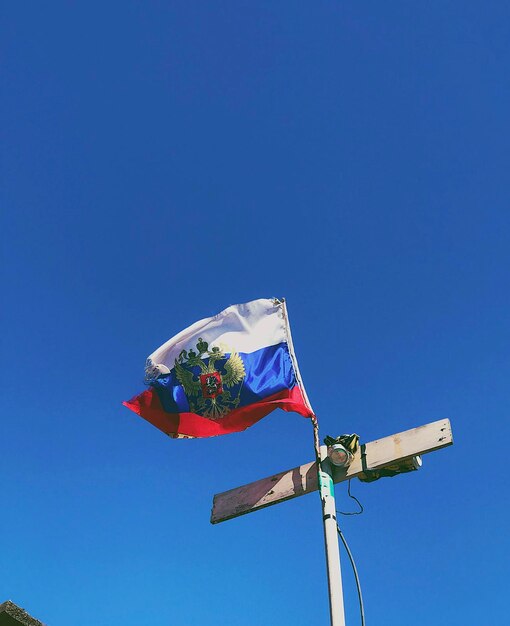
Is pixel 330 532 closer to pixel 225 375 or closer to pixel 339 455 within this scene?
pixel 339 455

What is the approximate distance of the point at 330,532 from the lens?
17.3 feet

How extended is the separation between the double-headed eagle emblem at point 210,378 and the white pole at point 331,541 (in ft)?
5.13

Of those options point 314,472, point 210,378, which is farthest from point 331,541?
point 210,378

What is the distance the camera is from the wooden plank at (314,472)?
5754 mm

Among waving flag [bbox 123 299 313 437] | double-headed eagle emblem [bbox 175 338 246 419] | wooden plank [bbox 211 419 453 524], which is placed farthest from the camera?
double-headed eagle emblem [bbox 175 338 246 419]

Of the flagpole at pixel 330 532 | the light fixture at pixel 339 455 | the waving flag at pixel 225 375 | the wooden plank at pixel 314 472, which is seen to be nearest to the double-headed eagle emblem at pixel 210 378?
the waving flag at pixel 225 375

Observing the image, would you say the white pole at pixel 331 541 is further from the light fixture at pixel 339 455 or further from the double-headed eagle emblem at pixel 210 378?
the double-headed eagle emblem at pixel 210 378

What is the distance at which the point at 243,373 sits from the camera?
24.0 feet

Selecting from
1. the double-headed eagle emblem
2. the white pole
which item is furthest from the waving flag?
the white pole

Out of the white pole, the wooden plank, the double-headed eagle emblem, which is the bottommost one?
the white pole

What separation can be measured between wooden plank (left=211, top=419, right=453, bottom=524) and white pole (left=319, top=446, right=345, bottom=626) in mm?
198

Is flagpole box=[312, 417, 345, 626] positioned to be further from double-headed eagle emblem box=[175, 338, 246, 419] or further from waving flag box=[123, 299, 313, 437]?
double-headed eagle emblem box=[175, 338, 246, 419]

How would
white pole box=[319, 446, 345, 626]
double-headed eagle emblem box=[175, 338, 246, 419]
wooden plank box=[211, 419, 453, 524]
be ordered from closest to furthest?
white pole box=[319, 446, 345, 626]
wooden plank box=[211, 419, 453, 524]
double-headed eagle emblem box=[175, 338, 246, 419]

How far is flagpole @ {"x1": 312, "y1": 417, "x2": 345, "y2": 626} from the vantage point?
484cm
